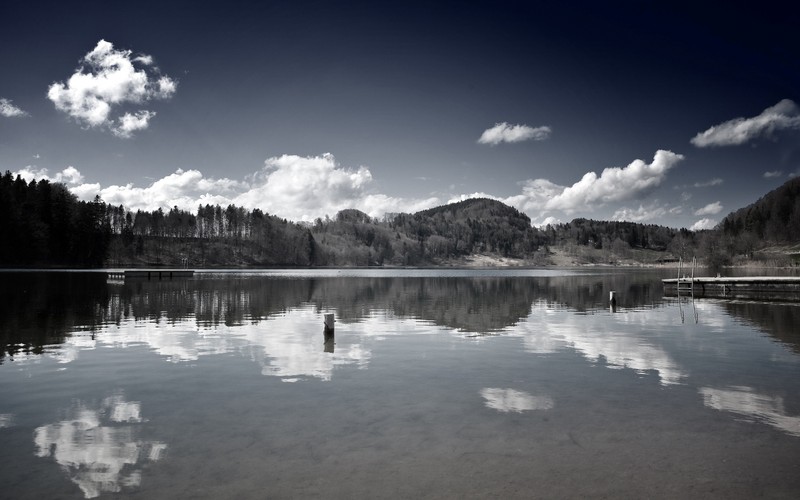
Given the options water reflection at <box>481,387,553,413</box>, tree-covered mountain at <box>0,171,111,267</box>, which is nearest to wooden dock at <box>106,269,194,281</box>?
tree-covered mountain at <box>0,171,111,267</box>

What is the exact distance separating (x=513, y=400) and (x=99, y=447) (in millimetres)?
10411

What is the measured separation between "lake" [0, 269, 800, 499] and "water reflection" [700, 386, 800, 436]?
9cm

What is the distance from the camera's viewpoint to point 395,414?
507 inches

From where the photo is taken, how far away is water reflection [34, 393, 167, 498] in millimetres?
8836

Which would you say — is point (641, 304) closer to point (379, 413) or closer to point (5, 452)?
point (379, 413)

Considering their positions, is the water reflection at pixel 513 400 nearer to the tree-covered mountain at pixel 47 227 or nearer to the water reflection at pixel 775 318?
the water reflection at pixel 775 318

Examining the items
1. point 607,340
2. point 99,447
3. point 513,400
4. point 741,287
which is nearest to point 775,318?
point 607,340

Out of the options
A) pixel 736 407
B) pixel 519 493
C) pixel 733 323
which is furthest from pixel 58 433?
pixel 733 323

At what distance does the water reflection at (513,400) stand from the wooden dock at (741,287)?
54.5m

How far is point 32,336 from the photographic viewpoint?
2538 centimetres

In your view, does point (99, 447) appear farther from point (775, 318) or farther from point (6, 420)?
point (775, 318)

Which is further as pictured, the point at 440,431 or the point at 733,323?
the point at 733,323

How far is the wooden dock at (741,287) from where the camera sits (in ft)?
205

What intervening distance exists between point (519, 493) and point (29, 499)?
805 cm
